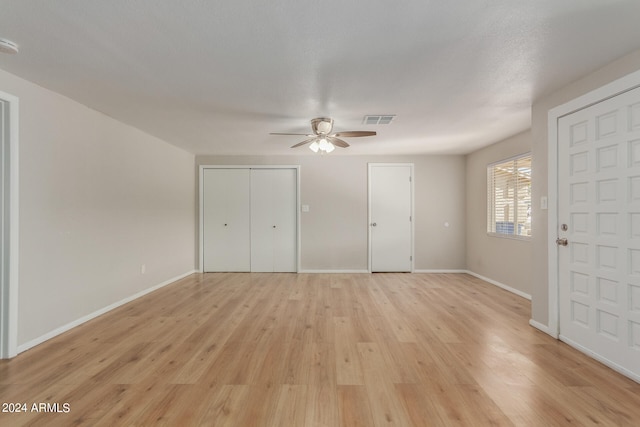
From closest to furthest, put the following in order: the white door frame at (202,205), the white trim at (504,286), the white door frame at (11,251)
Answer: the white door frame at (11,251) < the white trim at (504,286) < the white door frame at (202,205)

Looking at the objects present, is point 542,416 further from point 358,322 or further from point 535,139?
point 535,139

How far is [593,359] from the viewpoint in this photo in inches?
95.1

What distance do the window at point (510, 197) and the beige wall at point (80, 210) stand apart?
5542mm

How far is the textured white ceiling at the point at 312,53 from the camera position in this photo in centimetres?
168

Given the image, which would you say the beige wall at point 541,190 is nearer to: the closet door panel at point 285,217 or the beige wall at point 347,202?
the beige wall at point 347,202

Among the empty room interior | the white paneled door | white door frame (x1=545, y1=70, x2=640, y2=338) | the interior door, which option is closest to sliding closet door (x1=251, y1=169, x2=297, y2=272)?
the empty room interior

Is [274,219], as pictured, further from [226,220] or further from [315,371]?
[315,371]

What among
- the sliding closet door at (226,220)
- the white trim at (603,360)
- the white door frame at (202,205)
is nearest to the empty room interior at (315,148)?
the white trim at (603,360)

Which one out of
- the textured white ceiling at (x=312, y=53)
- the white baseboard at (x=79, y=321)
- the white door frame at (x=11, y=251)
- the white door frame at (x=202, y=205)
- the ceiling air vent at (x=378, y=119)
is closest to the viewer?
the textured white ceiling at (x=312, y=53)

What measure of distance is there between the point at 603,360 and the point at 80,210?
5080 mm

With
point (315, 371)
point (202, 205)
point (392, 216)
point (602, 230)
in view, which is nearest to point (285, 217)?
point (202, 205)

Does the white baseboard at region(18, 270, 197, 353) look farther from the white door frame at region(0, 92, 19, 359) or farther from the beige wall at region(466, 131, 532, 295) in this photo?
the beige wall at region(466, 131, 532, 295)

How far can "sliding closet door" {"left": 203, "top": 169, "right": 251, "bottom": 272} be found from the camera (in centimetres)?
591

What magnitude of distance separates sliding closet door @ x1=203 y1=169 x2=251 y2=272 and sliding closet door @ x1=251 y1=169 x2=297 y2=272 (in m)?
0.16
